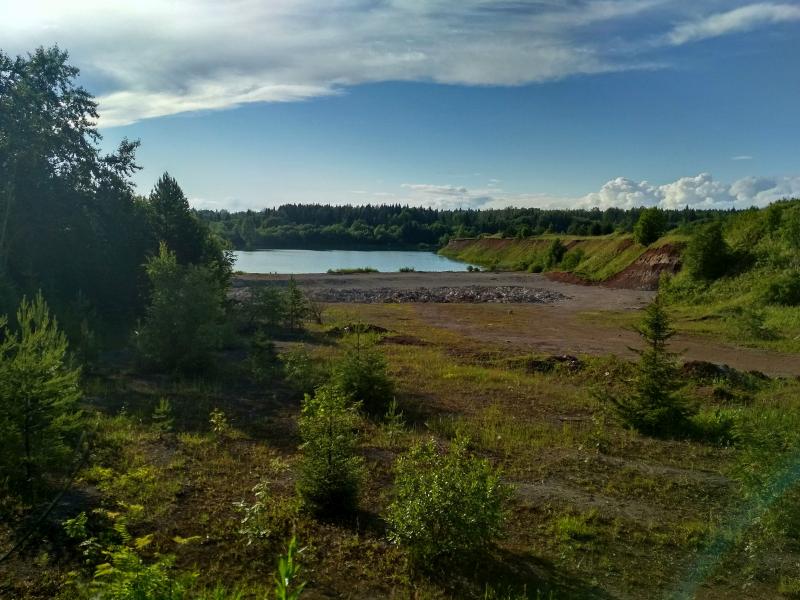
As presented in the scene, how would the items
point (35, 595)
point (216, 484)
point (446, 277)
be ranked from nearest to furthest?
point (35, 595) → point (216, 484) → point (446, 277)

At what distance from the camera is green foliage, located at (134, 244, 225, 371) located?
14.3m

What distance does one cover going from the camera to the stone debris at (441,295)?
42.9 metres

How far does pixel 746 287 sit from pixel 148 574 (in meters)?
34.0

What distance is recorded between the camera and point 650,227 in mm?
53688

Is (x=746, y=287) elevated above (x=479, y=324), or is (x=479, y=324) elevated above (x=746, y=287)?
(x=746, y=287)

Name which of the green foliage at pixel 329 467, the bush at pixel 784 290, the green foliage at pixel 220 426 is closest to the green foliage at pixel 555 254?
the bush at pixel 784 290

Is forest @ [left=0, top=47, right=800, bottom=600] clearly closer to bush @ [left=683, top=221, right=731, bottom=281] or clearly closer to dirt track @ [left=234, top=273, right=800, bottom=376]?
dirt track @ [left=234, top=273, right=800, bottom=376]

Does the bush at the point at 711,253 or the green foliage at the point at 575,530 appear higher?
the bush at the point at 711,253

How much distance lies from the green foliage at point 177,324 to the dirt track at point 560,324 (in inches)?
416

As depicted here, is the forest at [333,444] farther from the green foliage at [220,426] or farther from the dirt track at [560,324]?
the dirt track at [560,324]

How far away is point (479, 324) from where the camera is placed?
28.6 meters

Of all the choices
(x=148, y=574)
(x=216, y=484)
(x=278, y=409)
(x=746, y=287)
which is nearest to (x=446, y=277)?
(x=746, y=287)

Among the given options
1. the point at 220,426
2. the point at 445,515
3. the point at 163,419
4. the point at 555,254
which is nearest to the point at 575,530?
the point at 445,515

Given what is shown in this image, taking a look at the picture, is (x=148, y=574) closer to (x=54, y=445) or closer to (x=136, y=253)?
(x=54, y=445)
